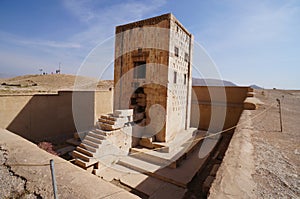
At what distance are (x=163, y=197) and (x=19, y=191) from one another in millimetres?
3651

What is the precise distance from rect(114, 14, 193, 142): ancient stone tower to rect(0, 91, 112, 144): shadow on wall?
117 inches

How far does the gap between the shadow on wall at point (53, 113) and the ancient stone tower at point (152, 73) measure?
2972 mm

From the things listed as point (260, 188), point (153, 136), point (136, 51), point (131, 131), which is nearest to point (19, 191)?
point (260, 188)

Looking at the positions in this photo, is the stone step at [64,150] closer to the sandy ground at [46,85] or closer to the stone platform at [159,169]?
the stone platform at [159,169]

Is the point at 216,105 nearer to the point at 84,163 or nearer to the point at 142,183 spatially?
the point at 142,183

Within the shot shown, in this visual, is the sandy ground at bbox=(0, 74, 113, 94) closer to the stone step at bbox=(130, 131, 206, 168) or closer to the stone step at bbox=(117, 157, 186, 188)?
the stone step at bbox=(117, 157, 186, 188)

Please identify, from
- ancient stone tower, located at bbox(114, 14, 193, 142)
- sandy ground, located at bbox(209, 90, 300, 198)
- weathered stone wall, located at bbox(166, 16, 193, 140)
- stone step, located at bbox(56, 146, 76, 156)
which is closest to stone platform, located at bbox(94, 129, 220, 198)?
ancient stone tower, located at bbox(114, 14, 193, 142)

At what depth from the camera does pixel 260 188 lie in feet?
5.18

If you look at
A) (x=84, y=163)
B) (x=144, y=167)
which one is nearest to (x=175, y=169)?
(x=144, y=167)

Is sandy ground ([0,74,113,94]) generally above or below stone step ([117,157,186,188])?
above

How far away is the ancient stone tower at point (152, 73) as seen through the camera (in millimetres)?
6742

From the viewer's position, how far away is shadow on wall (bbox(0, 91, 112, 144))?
699 cm

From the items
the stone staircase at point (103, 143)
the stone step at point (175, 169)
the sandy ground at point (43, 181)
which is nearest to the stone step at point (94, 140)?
the stone staircase at point (103, 143)

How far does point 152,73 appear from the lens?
702cm
